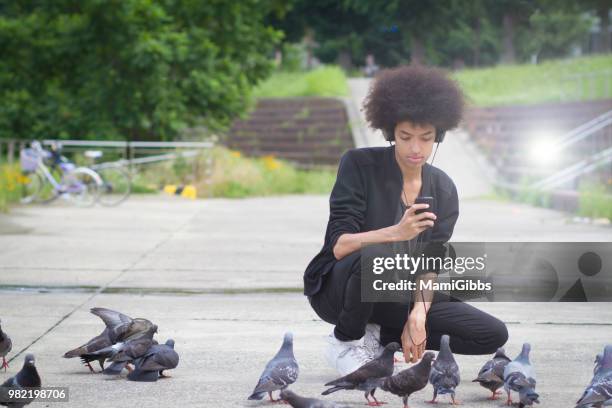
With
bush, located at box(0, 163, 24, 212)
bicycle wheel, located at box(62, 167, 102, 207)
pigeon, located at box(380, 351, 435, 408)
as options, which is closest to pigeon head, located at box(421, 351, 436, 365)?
pigeon, located at box(380, 351, 435, 408)

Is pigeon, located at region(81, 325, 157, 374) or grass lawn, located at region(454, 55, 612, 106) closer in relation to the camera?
pigeon, located at region(81, 325, 157, 374)

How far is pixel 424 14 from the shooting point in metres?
44.1

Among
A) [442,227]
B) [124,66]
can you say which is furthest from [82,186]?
[442,227]

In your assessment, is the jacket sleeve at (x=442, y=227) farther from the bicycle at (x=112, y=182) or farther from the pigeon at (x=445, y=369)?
the bicycle at (x=112, y=182)

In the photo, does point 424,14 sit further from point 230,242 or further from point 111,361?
point 111,361

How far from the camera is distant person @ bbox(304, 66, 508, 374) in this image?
18.2ft

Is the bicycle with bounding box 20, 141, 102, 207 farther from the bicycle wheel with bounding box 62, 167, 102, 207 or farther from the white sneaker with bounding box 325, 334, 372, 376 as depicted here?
the white sneaker with bounding box 325, 334, 372, 376

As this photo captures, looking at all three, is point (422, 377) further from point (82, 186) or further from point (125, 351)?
point (82, 186)

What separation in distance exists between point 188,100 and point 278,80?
54.8 feet

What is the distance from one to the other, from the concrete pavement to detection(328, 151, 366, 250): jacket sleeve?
863mm

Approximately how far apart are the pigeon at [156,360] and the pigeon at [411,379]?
128cm

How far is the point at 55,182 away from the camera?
65.4ft

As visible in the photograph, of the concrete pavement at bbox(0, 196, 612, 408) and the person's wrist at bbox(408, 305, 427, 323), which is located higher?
the person's wrist at bbox(408, 305, 427, 323)

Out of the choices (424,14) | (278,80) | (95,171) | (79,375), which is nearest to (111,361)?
(79,375)
